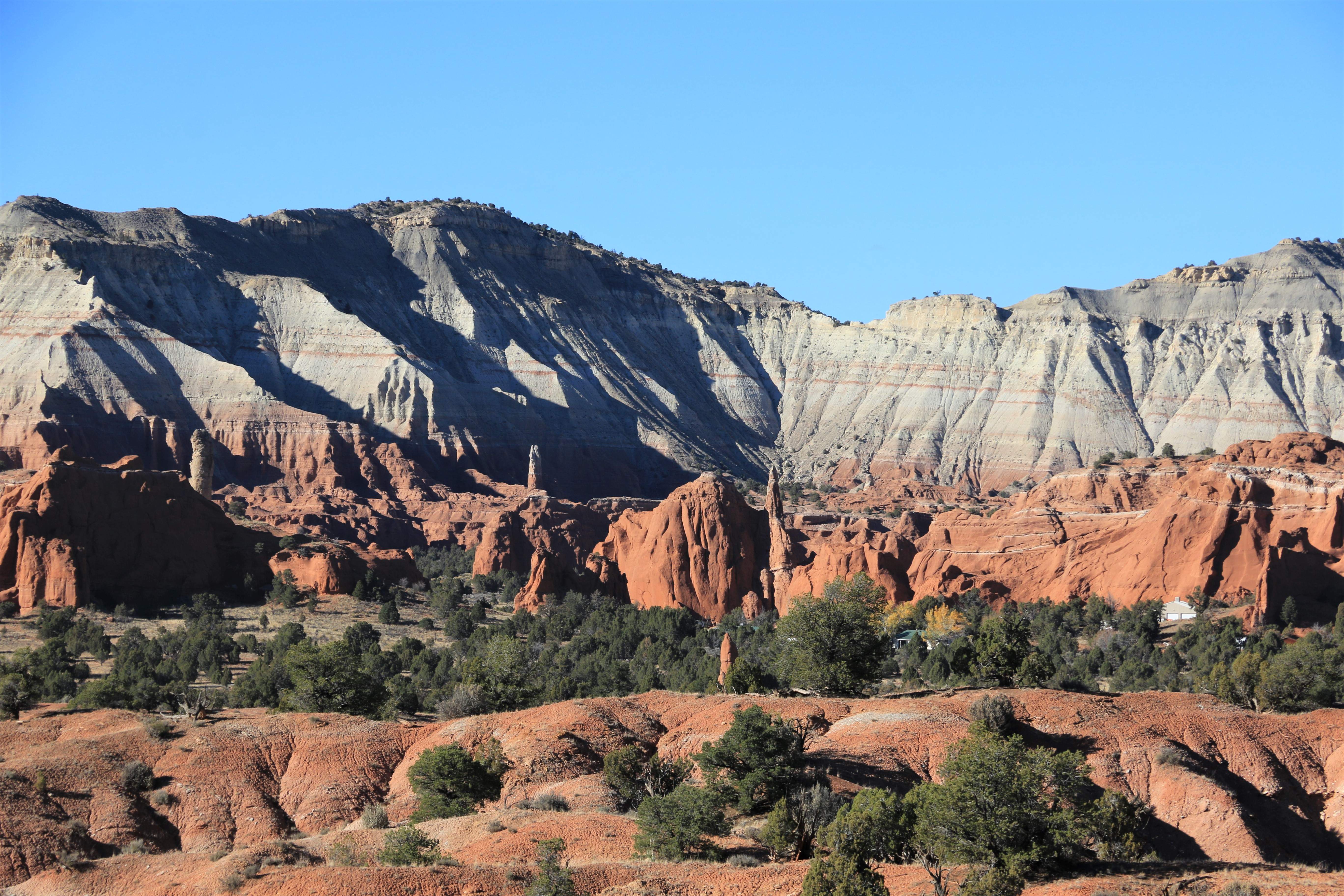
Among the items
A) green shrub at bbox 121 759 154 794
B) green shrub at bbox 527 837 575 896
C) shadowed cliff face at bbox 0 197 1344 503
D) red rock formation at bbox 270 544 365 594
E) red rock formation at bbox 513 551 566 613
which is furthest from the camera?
shadowed cliff face at bbox 0 197 1344 503

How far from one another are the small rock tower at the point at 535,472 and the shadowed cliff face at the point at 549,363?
3.18m

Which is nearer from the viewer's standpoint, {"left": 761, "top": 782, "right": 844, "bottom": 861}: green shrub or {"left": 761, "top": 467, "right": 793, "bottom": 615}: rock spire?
{"left": 761, "top": 782, "right": 844, "bottom": 861}: green shrub

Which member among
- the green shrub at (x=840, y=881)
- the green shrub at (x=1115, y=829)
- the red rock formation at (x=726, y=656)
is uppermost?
A: the green shrub at (x=840, y=881)

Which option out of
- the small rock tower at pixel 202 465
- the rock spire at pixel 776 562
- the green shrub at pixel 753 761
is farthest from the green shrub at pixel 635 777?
the small rock tower at pixel 202 465

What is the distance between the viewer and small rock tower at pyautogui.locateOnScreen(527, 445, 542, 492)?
5271 inches

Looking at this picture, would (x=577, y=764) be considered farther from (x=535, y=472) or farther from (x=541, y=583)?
(x=535, y=472)

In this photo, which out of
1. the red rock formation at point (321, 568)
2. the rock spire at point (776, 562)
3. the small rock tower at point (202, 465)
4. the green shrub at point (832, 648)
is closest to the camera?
the green shrub at point (832, 648)

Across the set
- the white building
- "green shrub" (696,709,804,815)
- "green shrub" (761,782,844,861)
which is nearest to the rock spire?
the white building

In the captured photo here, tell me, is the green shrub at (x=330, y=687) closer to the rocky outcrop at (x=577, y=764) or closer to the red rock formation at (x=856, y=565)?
the rocky outcrop at (x=577, y=764)

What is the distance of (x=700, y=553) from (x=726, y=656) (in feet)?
88.5

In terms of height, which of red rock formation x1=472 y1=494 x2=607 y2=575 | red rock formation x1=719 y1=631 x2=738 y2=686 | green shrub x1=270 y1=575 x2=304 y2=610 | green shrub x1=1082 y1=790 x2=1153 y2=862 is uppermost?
red rock formation x1=472 y1=494 x2=607 y2=575

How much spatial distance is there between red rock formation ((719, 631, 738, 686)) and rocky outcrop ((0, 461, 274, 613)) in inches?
1230

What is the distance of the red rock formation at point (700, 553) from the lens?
294ft

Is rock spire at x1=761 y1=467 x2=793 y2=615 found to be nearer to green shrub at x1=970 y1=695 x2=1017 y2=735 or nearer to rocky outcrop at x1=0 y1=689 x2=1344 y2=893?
rocky outcrop at x1=0 y1=689 x2=1344 y2=893
